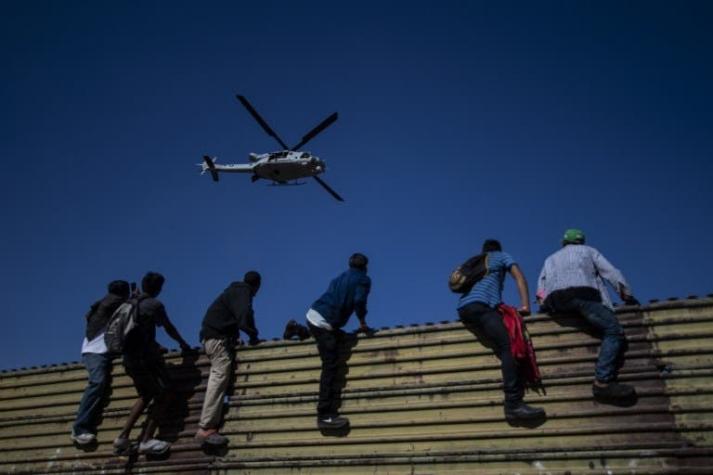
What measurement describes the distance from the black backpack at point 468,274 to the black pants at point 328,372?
1797 mm

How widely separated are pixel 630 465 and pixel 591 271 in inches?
90.4

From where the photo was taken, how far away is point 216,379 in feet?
24.8

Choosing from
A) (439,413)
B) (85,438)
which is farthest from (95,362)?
(439,413)

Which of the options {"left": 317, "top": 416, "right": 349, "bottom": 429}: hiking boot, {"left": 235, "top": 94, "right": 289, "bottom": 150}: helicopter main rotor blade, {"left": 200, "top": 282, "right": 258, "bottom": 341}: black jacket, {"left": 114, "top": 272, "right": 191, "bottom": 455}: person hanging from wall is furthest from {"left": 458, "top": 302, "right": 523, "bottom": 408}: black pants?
{"left": 235, "top": 94, "right": 289, "bottom": 150}: helicopter main rotor blade

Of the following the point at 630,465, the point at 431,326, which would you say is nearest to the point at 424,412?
the point at 431,326

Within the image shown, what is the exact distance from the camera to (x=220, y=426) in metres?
7.57

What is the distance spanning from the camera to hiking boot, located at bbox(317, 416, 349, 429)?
6.84m

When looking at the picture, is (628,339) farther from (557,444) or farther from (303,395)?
(303,395)

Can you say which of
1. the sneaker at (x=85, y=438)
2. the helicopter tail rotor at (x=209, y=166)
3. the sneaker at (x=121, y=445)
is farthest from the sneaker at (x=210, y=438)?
the helicopter tail rotor at (x=209, y=166)

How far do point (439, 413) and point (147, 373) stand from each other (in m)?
4.16

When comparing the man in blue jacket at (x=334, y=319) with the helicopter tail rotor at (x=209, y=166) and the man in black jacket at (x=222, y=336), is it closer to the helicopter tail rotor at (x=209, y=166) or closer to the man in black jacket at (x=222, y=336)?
the man in black jacket at (x=222, y=336)

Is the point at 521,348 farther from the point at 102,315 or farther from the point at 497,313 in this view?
the point at 102,315

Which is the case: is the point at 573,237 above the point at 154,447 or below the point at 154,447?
above

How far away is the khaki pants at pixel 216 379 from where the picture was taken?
7.41 metres
